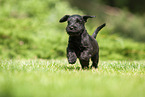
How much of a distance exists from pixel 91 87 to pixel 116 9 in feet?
76.5

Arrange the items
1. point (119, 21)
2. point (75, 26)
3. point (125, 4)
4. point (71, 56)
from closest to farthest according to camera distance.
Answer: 1. point (75, 26)
2. point (71, 56)
3. point (119, 21)
4. point (125, 4)

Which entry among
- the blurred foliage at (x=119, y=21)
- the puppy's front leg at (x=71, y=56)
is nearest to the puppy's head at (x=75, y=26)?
the puppy's front leg at (x=71, y=56)

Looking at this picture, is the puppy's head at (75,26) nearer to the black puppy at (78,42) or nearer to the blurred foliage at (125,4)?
the black puppy at (78,42)

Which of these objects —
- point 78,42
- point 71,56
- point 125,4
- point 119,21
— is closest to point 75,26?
point 78,42

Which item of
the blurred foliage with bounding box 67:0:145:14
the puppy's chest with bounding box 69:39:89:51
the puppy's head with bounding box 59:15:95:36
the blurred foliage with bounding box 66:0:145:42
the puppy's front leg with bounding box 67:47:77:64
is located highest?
the blurred foliage with bounding box 67:0:145:14

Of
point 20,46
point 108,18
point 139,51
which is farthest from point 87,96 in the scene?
point 108,18

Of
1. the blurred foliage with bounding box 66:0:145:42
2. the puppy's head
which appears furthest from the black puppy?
the blurred foliage with bounding box 66:0:145:42

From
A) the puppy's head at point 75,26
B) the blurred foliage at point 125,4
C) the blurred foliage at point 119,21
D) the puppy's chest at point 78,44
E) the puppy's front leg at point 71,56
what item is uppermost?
the blurred foliage at point 125,4

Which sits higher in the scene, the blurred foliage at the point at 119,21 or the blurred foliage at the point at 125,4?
the blurred foliage at the point at 125,4

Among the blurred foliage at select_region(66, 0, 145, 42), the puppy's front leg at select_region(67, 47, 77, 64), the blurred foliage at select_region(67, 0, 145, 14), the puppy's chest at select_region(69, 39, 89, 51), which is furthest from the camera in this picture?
the blurred foliage at select_region(67, 0, 145, 14)

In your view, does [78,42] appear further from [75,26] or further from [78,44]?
[75,26]

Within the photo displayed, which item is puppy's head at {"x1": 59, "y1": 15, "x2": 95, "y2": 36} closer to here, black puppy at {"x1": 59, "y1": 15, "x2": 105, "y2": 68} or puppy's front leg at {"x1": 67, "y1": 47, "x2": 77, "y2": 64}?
black puppy at {"x1": 59, "y1": 15, "x2": 105, "y2": 68}

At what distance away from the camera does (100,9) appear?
20.2 meters

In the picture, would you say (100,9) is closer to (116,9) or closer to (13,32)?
(116,9)
